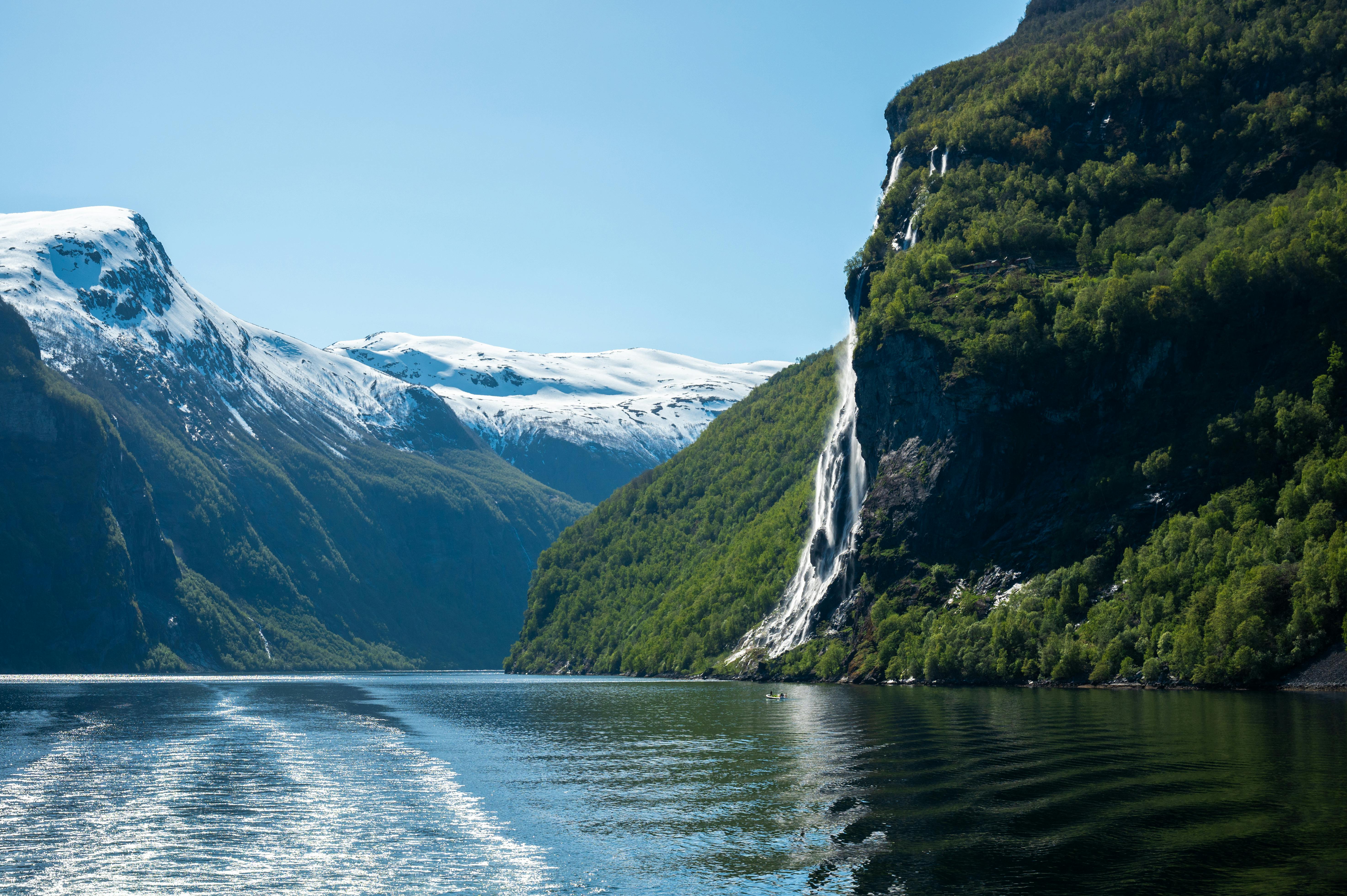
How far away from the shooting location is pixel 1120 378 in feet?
461

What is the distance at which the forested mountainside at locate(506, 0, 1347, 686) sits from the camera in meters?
109

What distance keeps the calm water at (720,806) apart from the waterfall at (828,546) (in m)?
Answer: 79.0

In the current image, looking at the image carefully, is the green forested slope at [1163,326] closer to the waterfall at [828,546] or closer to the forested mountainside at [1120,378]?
the forested mountainside at [1120,378]

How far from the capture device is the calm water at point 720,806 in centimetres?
3334

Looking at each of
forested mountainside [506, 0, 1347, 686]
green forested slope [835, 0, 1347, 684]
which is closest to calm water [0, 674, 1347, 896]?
green forested slope [835, 0, 1347, 684]

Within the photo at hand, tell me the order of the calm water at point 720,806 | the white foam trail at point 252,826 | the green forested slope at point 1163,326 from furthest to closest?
1. the green forested slope at point 1163,326
2. the white foam trail at point 252,826
3. the calm water at point 720,806

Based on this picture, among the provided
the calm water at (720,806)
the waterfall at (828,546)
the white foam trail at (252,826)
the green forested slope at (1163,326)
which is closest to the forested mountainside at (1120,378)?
the green forested slope at (1163,326)

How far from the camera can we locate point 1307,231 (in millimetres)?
132500

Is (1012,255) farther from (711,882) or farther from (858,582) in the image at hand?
(711,882)

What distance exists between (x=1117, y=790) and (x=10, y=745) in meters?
63.3

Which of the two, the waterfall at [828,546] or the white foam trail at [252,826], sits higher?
the waterfall at [828,546]

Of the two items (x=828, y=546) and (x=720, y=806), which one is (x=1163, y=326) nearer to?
(x=828, y=546)

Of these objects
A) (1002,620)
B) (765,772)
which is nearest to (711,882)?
(765,772)

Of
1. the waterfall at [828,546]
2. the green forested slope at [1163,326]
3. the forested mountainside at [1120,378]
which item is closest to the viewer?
the green forested slope at [1163,326]
